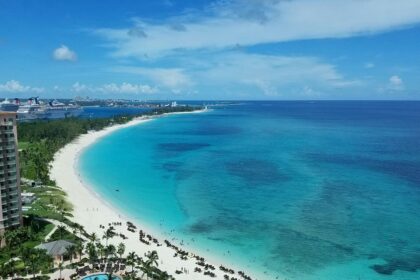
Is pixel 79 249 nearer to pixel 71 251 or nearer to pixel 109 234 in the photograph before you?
pixel 71 251

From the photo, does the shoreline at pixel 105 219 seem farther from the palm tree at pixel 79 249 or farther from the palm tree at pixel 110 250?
the palm tree at pixel 79 249

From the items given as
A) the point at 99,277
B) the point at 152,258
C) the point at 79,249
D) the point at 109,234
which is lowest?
the point at 99,277

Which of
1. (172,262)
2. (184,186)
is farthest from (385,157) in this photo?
(172,262)

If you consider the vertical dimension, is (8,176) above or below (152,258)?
above

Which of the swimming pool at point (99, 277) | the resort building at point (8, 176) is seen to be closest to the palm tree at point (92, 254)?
the swimming pool at point (99, 277)

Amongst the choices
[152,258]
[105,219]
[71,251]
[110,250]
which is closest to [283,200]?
[105,219]
